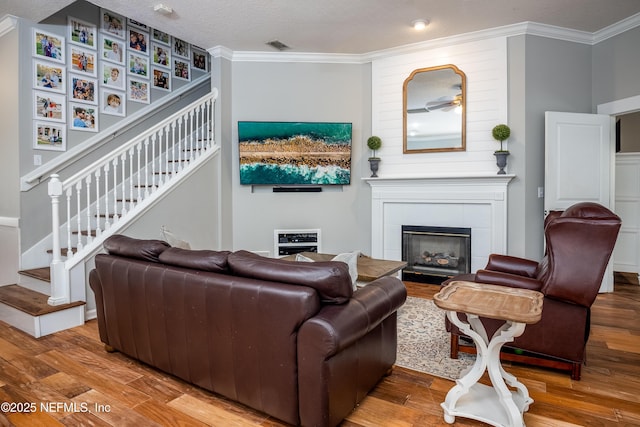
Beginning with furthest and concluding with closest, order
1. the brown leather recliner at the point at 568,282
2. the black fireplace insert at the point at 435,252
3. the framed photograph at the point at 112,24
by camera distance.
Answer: the black fireplace insert at the point at 435,252 → the framed photograph at the point at 112,24 → the brown leather recliner at the point at 568,282

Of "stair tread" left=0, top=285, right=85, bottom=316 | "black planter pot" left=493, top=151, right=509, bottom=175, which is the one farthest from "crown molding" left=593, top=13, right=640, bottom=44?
"stair tread" left=0, top=285, right=85, bottom=316

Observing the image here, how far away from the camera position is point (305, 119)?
5191 millimetres

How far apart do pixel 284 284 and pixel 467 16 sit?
3.74m

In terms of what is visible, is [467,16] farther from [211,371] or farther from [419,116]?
[211,371]

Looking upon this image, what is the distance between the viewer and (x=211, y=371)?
6.75ft

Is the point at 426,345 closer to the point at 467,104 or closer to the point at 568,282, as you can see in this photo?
the point at 568,282

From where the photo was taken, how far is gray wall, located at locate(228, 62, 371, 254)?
5176mm

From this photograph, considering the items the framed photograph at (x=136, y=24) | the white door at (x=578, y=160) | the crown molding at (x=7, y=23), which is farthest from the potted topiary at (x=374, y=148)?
the crown molding at (x=7, y=23)

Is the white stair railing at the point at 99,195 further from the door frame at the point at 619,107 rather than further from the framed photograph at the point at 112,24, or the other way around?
the door frame at the point at 619,107

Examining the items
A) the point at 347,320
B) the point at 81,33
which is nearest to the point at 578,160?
the point at 347,320

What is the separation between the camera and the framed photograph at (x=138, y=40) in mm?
4836

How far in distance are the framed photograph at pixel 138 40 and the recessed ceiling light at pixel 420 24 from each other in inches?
137

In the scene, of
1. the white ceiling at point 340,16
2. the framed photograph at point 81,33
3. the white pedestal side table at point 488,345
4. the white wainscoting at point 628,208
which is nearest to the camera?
the white pedestal side table at point 488,345

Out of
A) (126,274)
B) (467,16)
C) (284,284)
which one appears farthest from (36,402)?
(467,16)
